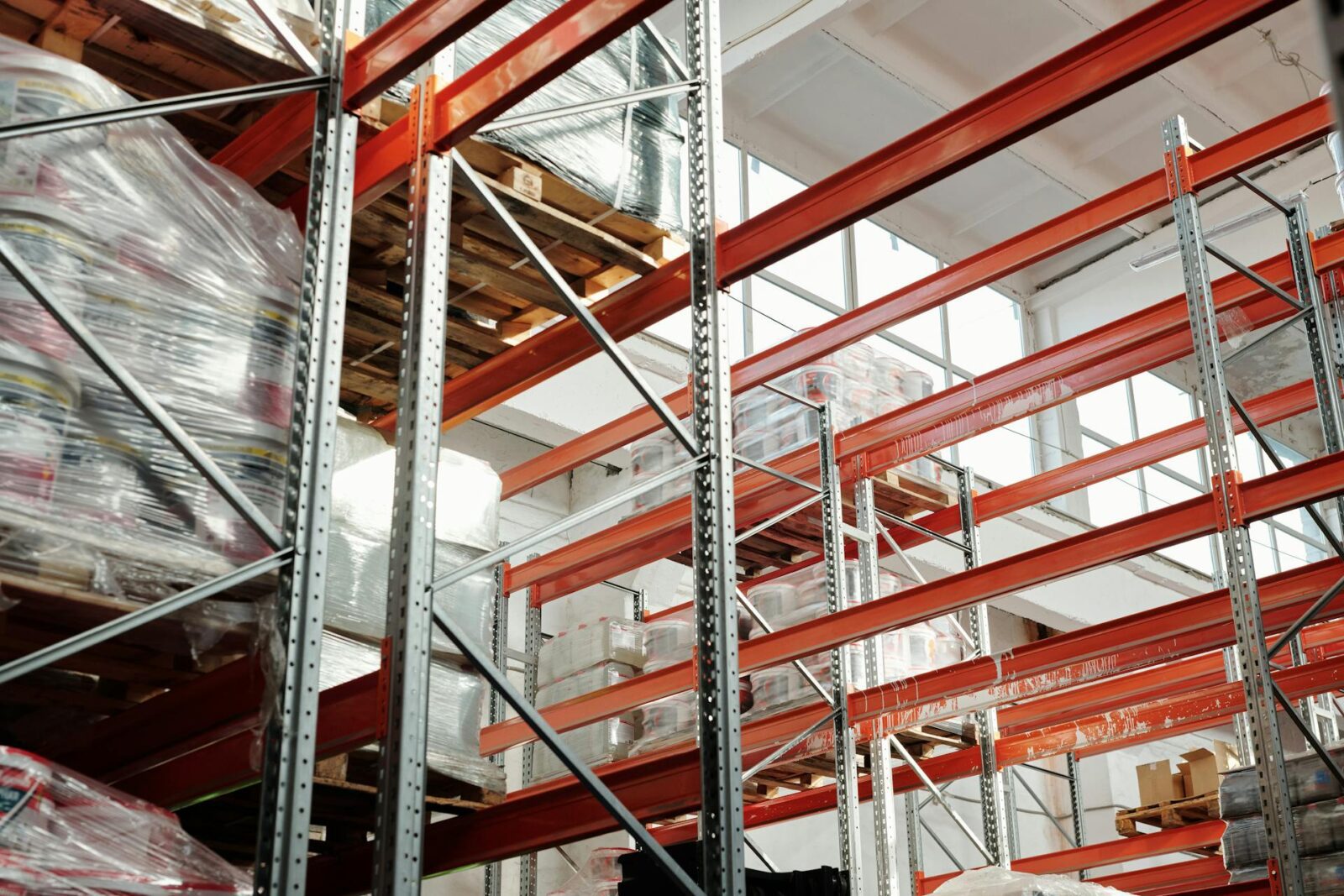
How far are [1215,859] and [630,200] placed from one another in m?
7.32

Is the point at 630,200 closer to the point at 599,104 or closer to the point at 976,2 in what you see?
the point at 599,104

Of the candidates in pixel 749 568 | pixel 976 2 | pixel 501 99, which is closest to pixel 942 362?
pixel 976 2

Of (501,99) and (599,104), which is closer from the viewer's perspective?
(501,99)

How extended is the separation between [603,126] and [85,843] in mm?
3516

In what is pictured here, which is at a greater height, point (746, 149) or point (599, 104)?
point (746, 149)

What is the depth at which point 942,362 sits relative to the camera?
698 inches

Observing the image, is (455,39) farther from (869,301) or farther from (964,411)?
(869,301)

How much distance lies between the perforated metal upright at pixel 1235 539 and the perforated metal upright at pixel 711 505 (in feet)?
8.94

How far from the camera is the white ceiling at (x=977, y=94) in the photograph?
15.0 metres

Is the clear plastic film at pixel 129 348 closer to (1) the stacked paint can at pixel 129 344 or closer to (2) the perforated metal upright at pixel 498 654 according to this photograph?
(1) the stacked paint can at pixel 129 344

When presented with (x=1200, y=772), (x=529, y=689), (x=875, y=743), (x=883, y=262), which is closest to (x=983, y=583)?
(x=875, y=743)

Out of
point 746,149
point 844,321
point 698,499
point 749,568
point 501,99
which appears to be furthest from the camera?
point 746,149

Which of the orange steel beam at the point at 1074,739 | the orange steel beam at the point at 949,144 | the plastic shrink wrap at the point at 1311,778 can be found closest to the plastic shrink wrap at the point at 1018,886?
the plastic shrink wrap at the point at 1311,778

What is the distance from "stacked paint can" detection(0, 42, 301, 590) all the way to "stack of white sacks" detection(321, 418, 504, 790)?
921 millimetres
